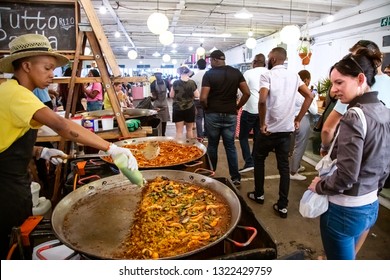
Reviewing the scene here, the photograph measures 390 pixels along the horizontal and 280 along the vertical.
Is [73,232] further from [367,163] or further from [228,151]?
[228,151]

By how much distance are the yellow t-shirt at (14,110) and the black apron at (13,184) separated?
6 centimetres

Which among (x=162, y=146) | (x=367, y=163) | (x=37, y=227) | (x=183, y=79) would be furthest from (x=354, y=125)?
(x=183, y=79)

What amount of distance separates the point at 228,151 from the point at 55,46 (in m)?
2.36

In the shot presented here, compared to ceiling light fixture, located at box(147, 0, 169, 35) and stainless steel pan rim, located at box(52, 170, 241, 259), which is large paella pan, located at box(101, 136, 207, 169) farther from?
ceiling light fixture, located at box(147, 0, 169, 35)

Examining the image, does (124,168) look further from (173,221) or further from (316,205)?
(316,205)

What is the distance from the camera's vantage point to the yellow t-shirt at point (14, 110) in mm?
1353

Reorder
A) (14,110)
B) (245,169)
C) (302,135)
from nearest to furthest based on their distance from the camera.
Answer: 1. (14,110)
2. (302,135)
3. (245,169)

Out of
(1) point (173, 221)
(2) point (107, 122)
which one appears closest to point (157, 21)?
(2) point (107, 122)

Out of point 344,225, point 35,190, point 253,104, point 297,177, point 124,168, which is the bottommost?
point 297,177

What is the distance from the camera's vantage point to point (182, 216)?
158 centimetres

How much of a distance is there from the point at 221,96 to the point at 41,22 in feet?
6.96

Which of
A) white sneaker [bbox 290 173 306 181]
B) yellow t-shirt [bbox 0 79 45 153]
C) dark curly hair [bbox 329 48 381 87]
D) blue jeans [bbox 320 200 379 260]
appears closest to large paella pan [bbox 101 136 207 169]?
yellow t-shirt [bbox 0 79 45 153]

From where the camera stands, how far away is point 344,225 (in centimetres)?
156
